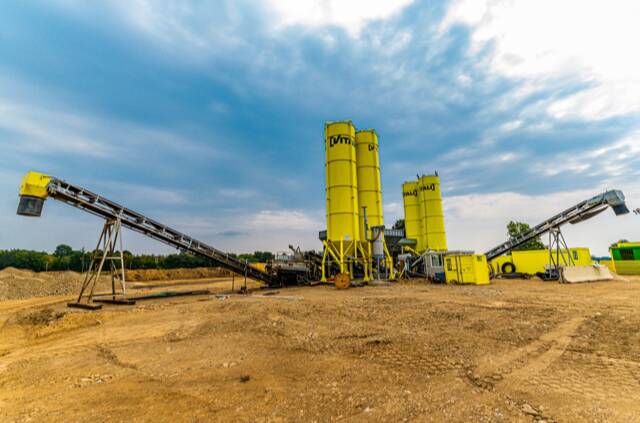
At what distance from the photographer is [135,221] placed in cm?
1606

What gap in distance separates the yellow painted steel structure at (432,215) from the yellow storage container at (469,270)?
1214cm

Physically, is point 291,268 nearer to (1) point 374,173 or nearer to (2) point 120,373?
(1) point 374,173

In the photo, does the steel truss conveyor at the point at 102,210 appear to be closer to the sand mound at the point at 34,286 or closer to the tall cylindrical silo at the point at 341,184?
the tall cylindrical silo at the point at 341,184

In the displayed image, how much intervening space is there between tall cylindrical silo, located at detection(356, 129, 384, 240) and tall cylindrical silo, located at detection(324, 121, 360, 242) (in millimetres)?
2211

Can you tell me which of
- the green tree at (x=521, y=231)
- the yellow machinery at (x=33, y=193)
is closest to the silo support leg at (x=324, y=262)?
the yellow machinery at (x=33, y=193)

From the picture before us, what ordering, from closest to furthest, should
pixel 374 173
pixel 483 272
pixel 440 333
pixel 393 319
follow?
pixel 440 333 < pixel 393 319 < pixel 483 272 < pixel 374 173

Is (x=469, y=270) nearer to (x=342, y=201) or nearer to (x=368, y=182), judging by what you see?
(x=342, y=201)

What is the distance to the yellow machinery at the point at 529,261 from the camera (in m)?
27.3

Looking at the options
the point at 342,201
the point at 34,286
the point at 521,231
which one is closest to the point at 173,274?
the point at 34,286

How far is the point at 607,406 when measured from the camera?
12.4 feet

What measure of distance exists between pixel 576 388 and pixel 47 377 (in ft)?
28.6

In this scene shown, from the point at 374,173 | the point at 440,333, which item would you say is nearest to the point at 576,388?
the point at 440,333

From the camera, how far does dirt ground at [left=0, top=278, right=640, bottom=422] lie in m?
3.91

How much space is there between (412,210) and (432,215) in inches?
158
